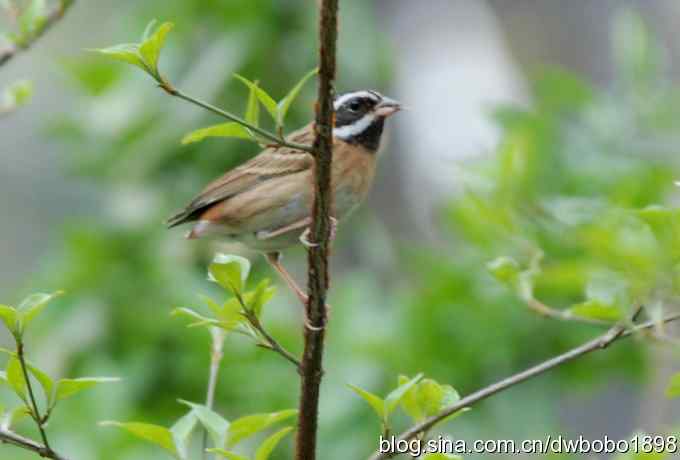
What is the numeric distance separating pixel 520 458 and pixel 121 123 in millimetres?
3208

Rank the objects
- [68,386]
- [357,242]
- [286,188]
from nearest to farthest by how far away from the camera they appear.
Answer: [68,386] → [286,188] → [357,242]

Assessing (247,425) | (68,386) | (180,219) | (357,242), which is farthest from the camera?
(357,242)

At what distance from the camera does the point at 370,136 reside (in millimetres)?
3955

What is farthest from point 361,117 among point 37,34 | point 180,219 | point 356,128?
point 37,34

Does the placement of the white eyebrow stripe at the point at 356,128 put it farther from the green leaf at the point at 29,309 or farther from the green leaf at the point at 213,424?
the green leaf at the point at 29,309

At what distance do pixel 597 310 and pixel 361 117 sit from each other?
1.80 metres

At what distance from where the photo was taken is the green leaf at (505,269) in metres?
2.62

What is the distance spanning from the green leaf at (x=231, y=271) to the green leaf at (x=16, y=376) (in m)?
0.36

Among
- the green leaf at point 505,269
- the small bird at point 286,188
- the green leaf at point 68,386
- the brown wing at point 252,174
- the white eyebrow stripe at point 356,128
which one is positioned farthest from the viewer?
the white eyebrow stripe at point 356,128

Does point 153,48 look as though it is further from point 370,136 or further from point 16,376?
point 370,136

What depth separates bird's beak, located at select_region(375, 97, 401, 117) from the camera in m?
3.77

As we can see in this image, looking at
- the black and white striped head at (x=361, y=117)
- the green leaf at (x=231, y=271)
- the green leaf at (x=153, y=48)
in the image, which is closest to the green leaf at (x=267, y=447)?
the green leaf at (x=231, y=271)

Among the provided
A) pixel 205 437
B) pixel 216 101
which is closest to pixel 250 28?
pixel 216 101

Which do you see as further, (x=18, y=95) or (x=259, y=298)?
(x=18, y=95)
